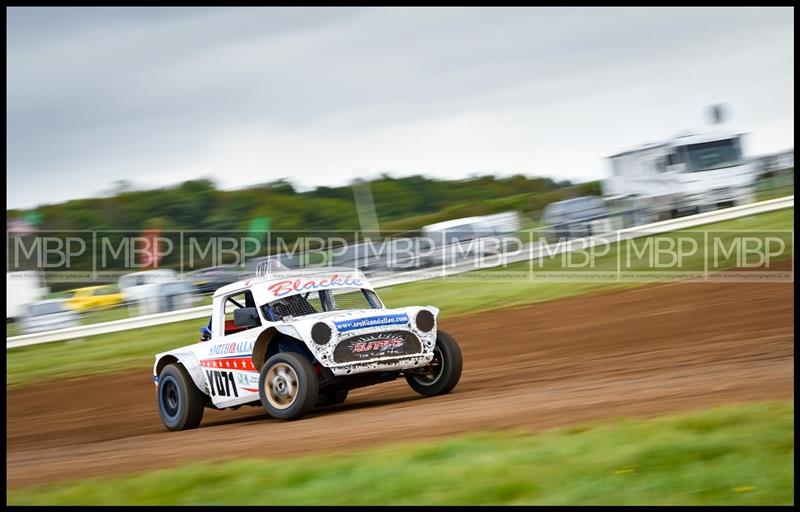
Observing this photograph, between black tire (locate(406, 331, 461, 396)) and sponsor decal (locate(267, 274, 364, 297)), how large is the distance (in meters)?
1.24

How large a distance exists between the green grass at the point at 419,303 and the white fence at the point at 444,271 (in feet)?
0.50

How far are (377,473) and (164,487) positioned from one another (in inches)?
56.5

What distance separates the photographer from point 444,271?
2172 centimetres

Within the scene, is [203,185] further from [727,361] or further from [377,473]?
[377,473]

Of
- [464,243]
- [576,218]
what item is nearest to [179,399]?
[464,243]

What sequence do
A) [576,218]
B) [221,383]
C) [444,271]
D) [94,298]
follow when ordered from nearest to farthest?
[221,383] < [444,271] < [94,298] < [576,218]

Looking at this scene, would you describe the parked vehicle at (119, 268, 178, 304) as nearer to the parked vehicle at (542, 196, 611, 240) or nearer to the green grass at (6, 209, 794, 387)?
the green grass at (6, 209, 794, 387)

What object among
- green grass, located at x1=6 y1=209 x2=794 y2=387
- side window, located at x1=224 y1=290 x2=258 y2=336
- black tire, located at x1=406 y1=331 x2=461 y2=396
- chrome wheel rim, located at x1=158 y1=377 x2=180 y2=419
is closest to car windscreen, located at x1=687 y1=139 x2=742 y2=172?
green grass, located at x1=6 y1=209 x2=794 y2=387

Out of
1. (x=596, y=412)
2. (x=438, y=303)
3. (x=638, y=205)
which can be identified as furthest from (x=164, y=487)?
(x=638, y=205)

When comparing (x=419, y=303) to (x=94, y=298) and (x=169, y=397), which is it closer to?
(x=94, y=298)

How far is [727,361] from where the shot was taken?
1087cm

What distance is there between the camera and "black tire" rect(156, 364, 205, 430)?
36.7 ft

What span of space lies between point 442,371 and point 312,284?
168 cm

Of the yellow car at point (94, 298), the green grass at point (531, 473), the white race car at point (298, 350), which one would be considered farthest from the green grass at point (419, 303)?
the green grass at point (531, 473)
